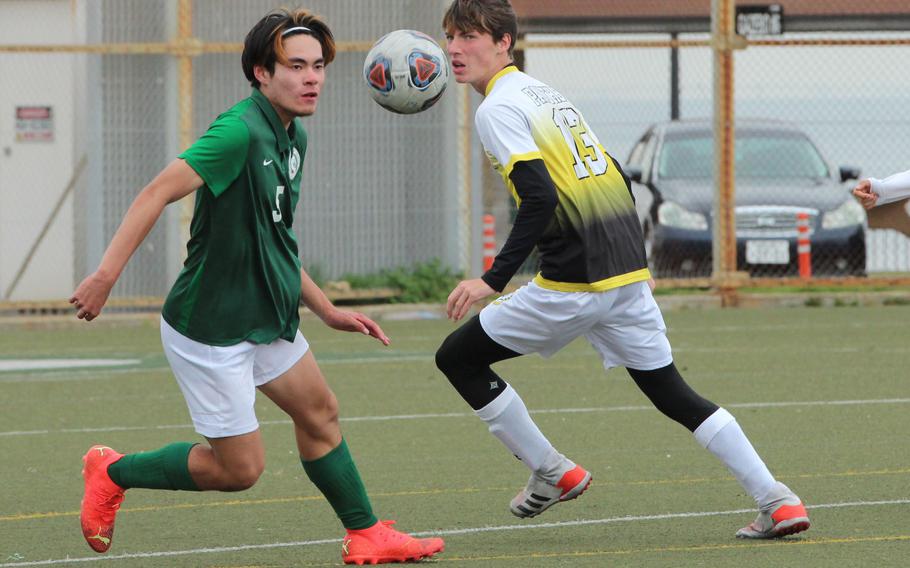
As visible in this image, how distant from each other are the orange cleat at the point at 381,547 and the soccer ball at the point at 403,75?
6.31ft

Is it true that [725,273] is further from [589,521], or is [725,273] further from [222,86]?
[589,521]

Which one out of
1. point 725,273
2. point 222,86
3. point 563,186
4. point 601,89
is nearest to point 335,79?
point 222,86

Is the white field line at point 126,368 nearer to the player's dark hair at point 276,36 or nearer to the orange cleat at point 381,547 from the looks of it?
the orange cleat at point 381,547

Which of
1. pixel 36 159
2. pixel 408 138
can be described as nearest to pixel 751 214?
pixel 408 138

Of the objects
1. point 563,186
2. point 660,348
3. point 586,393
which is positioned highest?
point 563,186

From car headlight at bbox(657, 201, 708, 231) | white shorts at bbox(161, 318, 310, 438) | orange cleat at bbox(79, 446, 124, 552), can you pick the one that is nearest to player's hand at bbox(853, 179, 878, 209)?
white shorts at bbox(161, 318, 310, 438)

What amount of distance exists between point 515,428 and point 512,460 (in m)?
1.80

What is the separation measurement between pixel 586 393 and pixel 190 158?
604cm

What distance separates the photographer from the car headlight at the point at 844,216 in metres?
18.1

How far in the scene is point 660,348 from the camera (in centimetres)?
673

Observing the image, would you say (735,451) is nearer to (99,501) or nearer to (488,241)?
(99,501)

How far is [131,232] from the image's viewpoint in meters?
5.65

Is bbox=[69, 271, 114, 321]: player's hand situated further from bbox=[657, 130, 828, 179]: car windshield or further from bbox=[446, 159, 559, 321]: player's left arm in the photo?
bbox=[657, 130, 828, 179]: car windshield

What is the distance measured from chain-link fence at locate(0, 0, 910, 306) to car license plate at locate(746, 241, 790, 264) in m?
0.02
